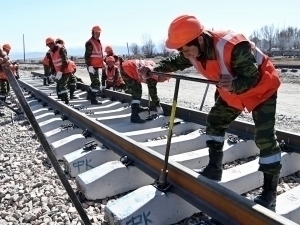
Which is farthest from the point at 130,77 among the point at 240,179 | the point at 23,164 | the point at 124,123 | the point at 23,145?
the point at 240,179

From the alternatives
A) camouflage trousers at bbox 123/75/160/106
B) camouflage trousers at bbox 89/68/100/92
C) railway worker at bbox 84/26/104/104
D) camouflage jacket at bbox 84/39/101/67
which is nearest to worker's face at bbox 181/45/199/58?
camouflage trousers at bbox 123/75/160/106

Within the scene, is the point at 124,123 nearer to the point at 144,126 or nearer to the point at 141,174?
the point at 144,126

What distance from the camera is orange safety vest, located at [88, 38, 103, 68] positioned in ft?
32.2

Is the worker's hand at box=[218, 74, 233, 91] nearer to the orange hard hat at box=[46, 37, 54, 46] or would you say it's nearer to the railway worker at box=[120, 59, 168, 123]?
the railway worker at box=[120, 59, 168, 123]

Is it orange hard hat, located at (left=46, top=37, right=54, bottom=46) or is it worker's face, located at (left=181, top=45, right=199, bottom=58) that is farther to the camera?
orange hard hat, located at (left=46, top=37, right=54, bottom=46)

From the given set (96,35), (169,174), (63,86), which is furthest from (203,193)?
(96,35)

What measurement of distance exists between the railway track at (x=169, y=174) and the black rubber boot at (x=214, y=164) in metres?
0.10

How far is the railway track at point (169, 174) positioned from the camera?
2.84 meters

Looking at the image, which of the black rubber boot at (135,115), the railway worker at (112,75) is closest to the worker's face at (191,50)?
the black rubber boot at (135,115)

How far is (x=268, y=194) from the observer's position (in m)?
3.09

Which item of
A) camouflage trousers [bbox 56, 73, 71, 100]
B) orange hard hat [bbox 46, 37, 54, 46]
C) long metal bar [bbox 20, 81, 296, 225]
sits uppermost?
orange hard hat [bbox 46, 37, 54, 46]

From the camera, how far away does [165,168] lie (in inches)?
128

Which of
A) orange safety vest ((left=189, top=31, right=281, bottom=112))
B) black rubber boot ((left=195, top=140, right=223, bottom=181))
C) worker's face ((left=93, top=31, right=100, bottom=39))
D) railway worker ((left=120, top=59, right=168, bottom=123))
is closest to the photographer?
orange safety vest ((left=189, top=31, right=281, bottom=112))

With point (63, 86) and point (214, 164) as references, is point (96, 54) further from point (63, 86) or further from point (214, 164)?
point (214, 164)
